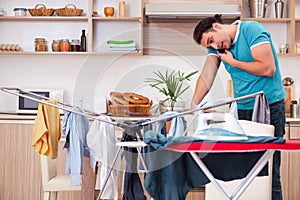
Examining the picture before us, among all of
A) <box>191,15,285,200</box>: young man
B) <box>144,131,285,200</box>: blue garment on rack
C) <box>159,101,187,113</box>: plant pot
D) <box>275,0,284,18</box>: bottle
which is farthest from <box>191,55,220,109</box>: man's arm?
<box>275,0,284,18</box>: bottle

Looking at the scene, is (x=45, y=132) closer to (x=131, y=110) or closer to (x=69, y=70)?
(x=131, y=110)

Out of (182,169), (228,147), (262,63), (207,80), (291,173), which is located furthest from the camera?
(291,173)

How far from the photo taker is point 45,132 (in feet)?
9.17

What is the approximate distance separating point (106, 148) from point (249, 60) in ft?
3.28

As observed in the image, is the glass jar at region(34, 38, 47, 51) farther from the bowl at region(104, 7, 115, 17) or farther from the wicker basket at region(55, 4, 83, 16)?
the bowl at region(104, 7, 115, 17)

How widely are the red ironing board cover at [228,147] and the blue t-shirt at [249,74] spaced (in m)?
1.07

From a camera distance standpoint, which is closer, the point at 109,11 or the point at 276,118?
the point at 276,118

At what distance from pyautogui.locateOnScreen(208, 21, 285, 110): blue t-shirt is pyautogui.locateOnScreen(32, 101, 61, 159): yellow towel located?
41.3 inches

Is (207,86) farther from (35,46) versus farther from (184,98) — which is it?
(35,46)

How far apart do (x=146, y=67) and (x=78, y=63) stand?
631 millimetres

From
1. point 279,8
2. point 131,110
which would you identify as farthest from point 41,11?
point 279,8

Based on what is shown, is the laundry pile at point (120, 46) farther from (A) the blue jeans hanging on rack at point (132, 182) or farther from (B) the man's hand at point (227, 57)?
(A) the blue jeans hanging on rack at point (132, 182)

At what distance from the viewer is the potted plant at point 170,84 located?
16.4ft

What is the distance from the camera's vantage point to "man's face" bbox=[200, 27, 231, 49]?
320 cm
